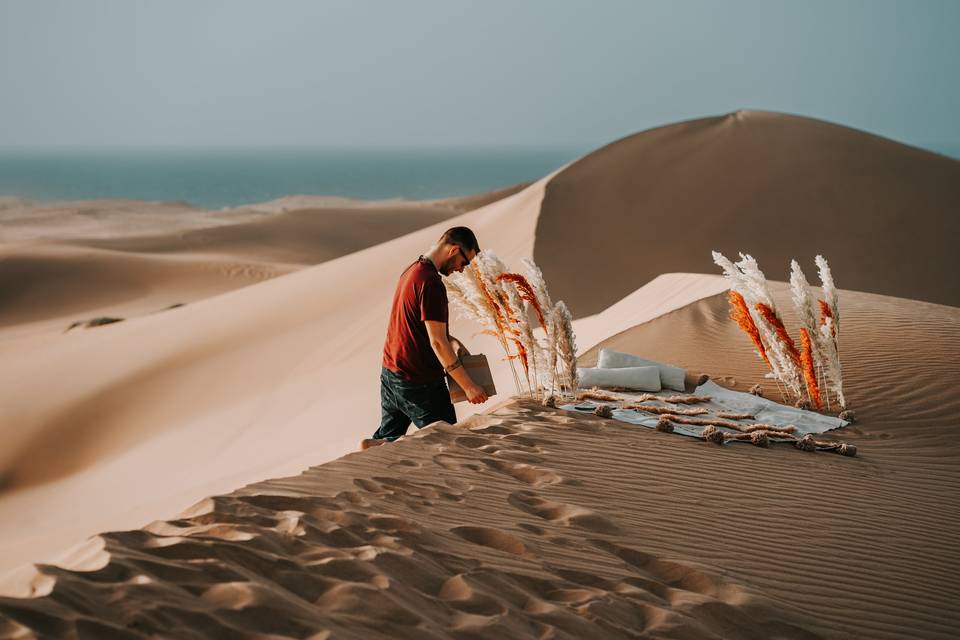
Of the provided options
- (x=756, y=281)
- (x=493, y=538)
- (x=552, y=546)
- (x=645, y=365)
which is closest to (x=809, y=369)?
(x=756, y=281)

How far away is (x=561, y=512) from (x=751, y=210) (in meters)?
15.5

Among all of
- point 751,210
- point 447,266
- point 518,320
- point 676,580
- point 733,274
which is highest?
point 751,210

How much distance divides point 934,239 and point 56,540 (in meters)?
17.5

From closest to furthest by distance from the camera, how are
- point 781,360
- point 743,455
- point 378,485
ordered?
point 378,485 < point 743,455 < point 781,360

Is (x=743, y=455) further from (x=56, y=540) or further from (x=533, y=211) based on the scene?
(x=533, y=211)

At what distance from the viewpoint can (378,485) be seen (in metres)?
4.43

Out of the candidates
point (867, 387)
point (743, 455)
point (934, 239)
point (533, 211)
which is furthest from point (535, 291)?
point (934, 239)

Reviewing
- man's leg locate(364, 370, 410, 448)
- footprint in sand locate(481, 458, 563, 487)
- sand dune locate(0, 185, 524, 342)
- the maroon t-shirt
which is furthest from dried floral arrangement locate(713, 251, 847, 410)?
sand dune locate(0, 185, 524, 342)

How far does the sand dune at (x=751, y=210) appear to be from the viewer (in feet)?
55.9

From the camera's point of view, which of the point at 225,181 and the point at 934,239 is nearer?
the point at 934,239

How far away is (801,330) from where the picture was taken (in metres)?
6.79

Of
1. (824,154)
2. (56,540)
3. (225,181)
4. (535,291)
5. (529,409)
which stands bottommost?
(56,540)

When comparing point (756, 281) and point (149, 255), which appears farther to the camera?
point (149, 255)

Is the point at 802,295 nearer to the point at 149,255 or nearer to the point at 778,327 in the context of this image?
the point at 778,327
